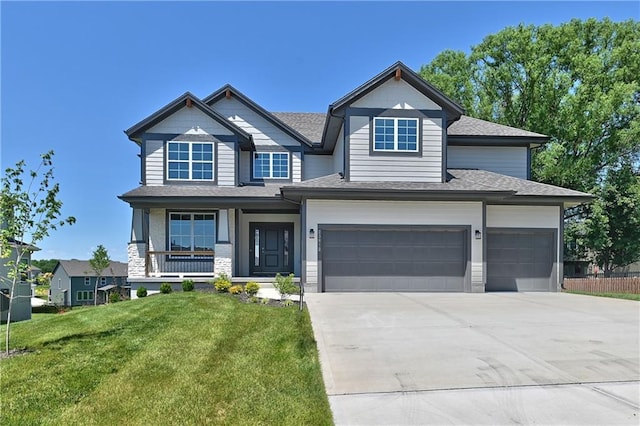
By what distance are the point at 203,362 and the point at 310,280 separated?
7443mm

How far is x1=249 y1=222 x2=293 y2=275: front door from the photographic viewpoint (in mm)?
16266

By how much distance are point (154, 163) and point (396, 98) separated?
950 centimetres

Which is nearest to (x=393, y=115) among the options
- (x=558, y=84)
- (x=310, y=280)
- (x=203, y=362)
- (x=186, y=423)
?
(x=310, y=280)

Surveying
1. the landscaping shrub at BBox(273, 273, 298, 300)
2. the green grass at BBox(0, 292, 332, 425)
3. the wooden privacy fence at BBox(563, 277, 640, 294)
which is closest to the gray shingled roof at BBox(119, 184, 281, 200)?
the landscaping shrub at BBox(273, 273, 298, 300)

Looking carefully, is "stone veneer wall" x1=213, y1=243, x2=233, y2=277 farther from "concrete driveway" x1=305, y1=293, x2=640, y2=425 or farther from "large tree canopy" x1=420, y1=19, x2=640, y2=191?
"large tree canopy" x1=420, y1=19, x2=640, y2=191

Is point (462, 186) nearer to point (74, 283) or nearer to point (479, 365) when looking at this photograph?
point (479, 365)

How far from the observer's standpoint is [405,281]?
520 inches

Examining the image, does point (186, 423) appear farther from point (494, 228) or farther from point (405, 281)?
point (494, 228)

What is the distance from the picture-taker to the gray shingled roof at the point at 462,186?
1284cm

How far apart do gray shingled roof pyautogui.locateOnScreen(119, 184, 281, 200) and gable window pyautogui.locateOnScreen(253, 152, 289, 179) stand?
3.25ft

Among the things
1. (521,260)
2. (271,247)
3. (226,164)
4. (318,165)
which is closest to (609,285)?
(521,260)

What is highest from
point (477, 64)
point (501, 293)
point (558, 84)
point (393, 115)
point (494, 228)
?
point (477, 64)

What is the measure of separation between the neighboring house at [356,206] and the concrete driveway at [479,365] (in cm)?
361

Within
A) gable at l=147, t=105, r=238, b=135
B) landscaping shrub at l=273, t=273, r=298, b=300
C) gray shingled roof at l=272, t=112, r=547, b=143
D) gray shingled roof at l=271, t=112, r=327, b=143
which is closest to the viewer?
landscaping shrub at l=273, t=273, r=298, b=300
